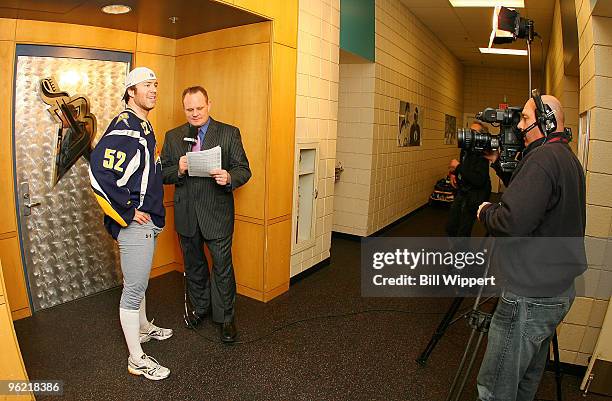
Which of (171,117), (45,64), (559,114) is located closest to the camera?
(559,114)

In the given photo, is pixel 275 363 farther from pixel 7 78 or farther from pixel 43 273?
pixel 7 78

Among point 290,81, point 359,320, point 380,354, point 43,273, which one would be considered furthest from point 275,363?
Result: point 290,81

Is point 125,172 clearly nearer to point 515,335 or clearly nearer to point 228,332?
point 228,332

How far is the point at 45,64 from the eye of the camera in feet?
9.62

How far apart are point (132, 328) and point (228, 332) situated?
0.68 meters

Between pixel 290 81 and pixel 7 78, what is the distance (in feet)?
6.42

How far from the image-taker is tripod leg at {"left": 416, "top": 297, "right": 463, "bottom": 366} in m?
2.37

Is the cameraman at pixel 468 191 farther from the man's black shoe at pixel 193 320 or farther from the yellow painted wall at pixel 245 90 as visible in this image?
the man's black shoe at pixel 193 320

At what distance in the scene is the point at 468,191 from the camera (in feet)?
12.3

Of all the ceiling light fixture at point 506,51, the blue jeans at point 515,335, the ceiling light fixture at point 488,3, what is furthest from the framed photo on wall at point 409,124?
the blue jeans at point 515,335

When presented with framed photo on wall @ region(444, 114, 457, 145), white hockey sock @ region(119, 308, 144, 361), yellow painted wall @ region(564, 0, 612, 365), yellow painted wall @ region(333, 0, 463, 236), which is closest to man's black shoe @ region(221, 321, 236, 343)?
white hockey sock @ region(119, 308, 144, 361)

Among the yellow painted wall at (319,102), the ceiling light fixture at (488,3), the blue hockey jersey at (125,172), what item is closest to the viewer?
the blue hockey jersey at (125,172)

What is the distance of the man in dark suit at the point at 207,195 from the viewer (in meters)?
2.74

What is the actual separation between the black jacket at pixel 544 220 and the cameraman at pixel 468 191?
6.40 ft
